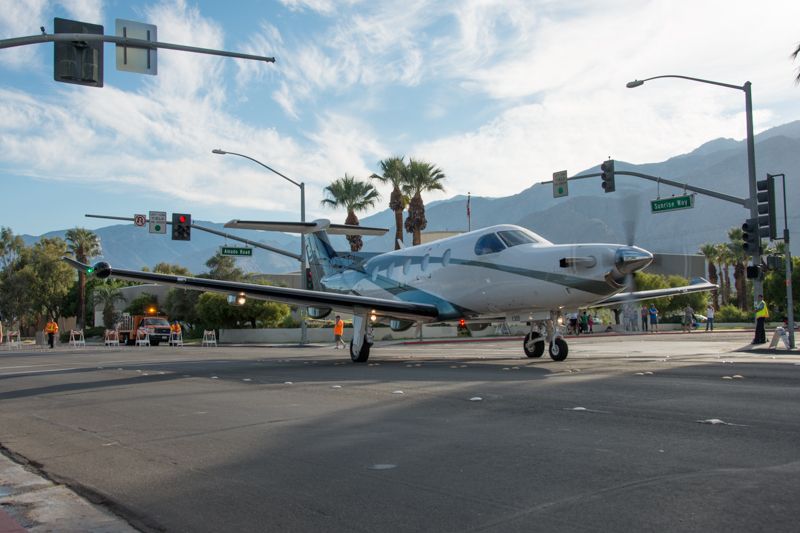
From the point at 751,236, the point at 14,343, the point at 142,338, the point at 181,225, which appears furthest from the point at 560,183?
the point at 14,343

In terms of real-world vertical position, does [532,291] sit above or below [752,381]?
above

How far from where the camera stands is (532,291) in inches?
642

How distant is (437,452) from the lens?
6.26 m

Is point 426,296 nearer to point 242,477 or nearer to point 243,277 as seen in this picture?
point 242,477

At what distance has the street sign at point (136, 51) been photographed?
13703mm

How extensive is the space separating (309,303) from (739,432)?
44.2 feet

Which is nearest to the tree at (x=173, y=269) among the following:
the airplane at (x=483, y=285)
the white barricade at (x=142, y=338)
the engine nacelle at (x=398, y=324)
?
the white barricade at (x=142, y=338)

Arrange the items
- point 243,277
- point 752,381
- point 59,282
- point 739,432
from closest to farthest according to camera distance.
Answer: point 739,432 → point 752,381 → point 243,277 → point 59,282

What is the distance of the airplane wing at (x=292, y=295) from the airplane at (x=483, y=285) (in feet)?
0.09

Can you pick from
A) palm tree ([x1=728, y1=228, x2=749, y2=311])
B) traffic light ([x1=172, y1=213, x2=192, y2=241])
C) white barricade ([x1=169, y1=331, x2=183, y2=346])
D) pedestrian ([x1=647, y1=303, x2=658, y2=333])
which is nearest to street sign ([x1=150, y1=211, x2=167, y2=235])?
traffic light ([x1=172, y1=213, x2=192, y2=241])

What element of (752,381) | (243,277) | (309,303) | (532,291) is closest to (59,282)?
(243,277)

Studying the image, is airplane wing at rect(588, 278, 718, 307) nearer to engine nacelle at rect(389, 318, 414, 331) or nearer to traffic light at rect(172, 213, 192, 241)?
engine nacelle at rect(389, 318, 414, 331)

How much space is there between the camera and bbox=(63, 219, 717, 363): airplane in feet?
49.7

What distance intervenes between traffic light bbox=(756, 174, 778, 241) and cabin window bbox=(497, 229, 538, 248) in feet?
36.0
